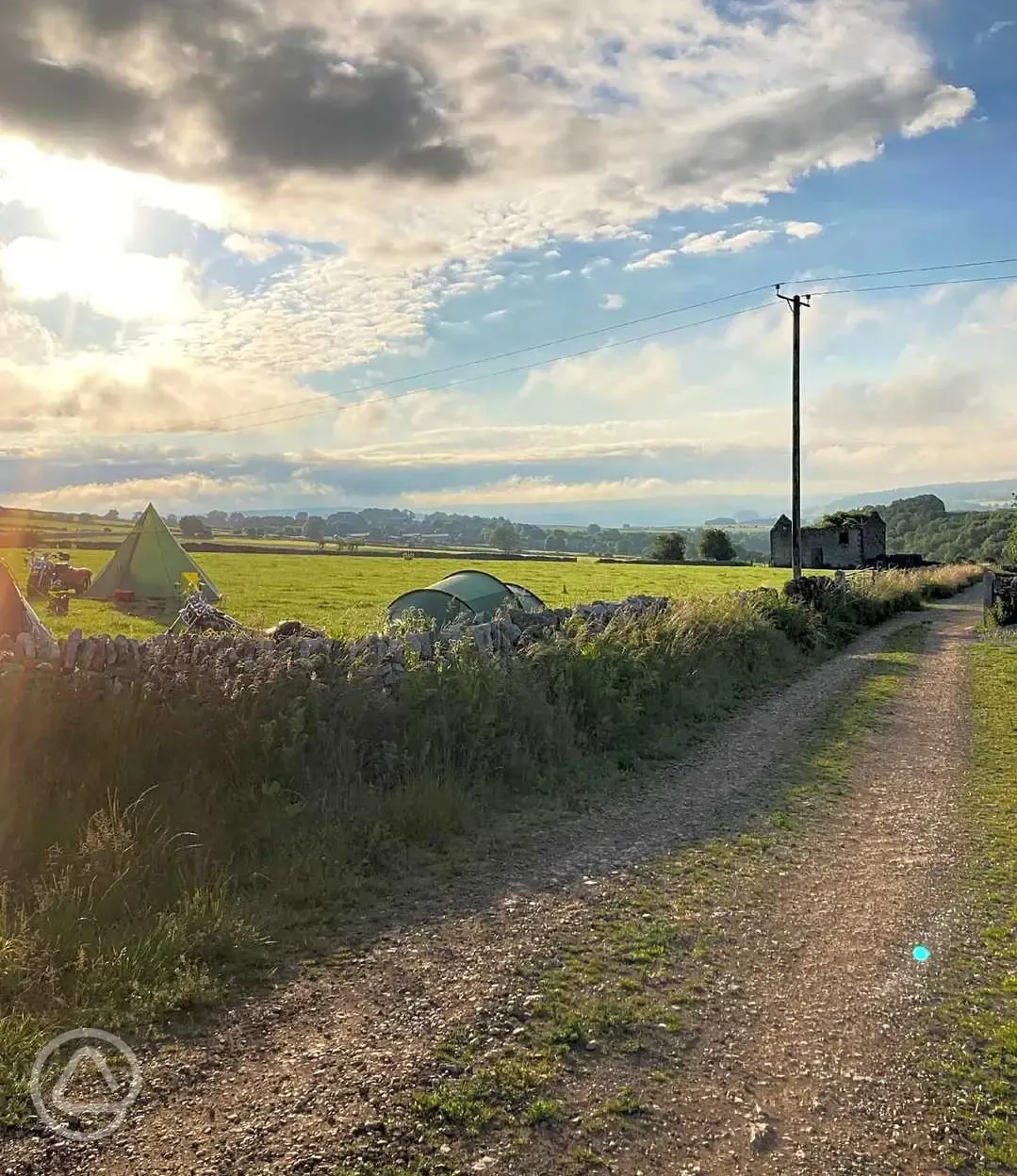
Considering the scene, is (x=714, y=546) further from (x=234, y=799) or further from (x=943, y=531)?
(x=234, y=799)

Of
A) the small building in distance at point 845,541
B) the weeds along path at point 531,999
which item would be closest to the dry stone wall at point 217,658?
the weeds along path at point 531,999

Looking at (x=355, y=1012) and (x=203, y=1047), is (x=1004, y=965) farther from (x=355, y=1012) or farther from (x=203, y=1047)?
(x=203, y=1047)

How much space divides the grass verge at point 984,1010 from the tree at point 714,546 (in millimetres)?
88419

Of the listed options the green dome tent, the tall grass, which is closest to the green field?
the green dome tent

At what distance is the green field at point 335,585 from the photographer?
2170cm

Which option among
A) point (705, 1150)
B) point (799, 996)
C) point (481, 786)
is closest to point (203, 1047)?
point (705, 1150)

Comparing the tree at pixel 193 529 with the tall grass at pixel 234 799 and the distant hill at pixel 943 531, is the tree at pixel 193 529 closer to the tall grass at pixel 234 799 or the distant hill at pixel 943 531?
the distant hill at pixel 943 531

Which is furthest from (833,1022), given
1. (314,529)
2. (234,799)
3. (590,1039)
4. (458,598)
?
(314,529)

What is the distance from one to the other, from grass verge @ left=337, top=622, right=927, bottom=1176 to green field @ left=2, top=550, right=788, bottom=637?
6056mm

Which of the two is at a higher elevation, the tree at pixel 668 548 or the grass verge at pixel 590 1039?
the tree at pixel 668 548

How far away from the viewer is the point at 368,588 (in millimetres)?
39406

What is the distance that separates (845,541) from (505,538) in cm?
5329

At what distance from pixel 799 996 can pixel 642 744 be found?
5.68m

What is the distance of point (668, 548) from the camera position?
9506 centimetres
